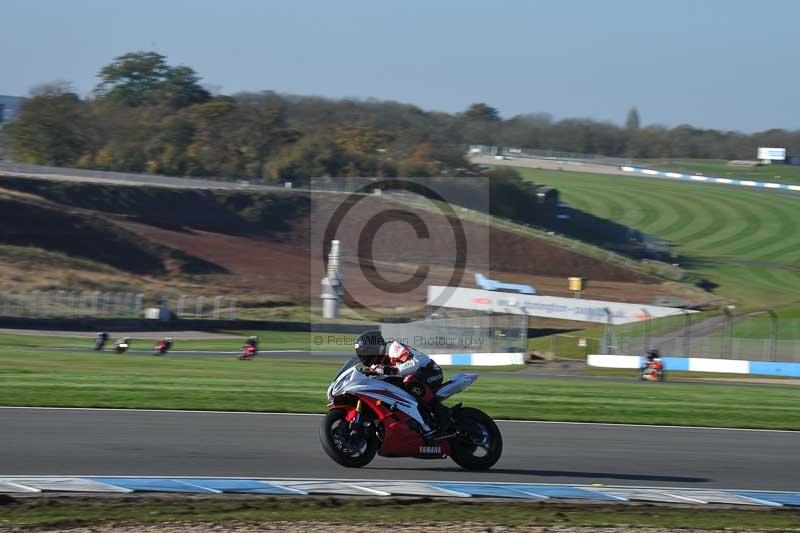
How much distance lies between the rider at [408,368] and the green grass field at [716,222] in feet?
192

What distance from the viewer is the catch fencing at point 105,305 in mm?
46156

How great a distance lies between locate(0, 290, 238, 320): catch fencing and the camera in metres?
46.2

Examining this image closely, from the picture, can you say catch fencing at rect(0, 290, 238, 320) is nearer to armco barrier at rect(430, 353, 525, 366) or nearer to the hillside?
the hillside

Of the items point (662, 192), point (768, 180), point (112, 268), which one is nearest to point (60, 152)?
point (112, 268)

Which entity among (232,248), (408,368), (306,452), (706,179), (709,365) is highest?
(706,179)

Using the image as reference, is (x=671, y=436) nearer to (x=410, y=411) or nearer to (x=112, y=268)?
(x=410, y=411)

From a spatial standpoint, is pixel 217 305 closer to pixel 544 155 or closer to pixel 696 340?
pixel 696 340

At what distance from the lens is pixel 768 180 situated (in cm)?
11025

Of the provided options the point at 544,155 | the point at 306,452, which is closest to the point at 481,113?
the point at 544,155

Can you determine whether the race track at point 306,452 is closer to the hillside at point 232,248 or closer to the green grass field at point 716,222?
the hillside at point 232,248

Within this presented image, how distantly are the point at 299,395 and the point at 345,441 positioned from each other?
308 inches

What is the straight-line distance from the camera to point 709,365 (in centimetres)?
3759

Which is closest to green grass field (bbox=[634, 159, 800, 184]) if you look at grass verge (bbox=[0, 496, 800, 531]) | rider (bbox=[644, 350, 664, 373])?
rider (bbox=[644, 350, 664, 373])

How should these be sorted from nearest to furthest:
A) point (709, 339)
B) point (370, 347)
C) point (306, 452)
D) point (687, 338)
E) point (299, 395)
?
point (370, 347) < point (306, 452) < point (299, 395) < point (709, 339) < point (687, 338)
